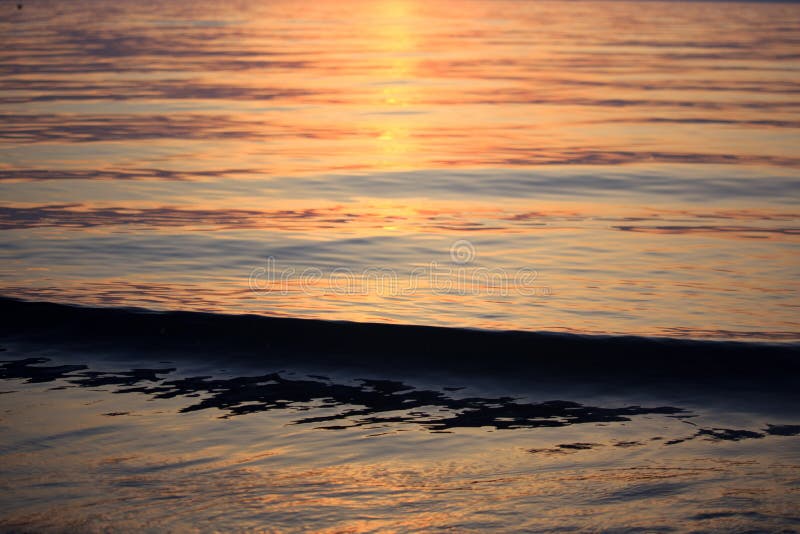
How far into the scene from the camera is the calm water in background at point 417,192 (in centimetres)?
924

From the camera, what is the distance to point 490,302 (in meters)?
9.08

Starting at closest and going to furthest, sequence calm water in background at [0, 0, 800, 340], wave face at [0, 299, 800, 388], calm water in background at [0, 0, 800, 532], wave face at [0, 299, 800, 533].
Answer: wave face at [0, 299, 800, 533]
calm water in background at [0, 0, 800, 532]
wave face at [0, 299, 800, 388]
calm water in background at [0, 0, 800, 340]

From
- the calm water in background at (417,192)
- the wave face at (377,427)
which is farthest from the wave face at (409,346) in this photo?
the calm water in background at (417,192)

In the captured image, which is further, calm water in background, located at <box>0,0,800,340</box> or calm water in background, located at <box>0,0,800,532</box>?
calm water in background, located at <box>0,0,800,340</box>

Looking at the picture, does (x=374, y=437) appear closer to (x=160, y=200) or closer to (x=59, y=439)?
(x=59, y=439)

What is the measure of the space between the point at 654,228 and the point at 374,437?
23.2ft

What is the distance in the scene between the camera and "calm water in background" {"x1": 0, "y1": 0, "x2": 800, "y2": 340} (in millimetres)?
9242

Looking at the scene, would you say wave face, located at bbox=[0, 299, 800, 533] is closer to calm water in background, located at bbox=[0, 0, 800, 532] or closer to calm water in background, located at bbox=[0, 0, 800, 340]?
calm water in background, located at bbox=[0, 0, 800, 532]

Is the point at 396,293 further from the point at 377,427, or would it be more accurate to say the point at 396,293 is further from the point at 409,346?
the point at 377,427

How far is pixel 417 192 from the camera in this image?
575 inches

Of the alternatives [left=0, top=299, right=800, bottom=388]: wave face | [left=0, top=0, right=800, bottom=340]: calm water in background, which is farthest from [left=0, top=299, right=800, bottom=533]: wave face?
[left=0, top=0, right=800, bottom=340]: calm water in background

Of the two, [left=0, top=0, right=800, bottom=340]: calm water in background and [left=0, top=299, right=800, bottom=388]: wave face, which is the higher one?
[left=0, top=0, right=800, bottom=340]: calm water in background

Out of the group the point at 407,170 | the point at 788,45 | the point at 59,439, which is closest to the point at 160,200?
the point at 407,170

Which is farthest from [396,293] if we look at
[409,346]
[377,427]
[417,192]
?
[417,192]
